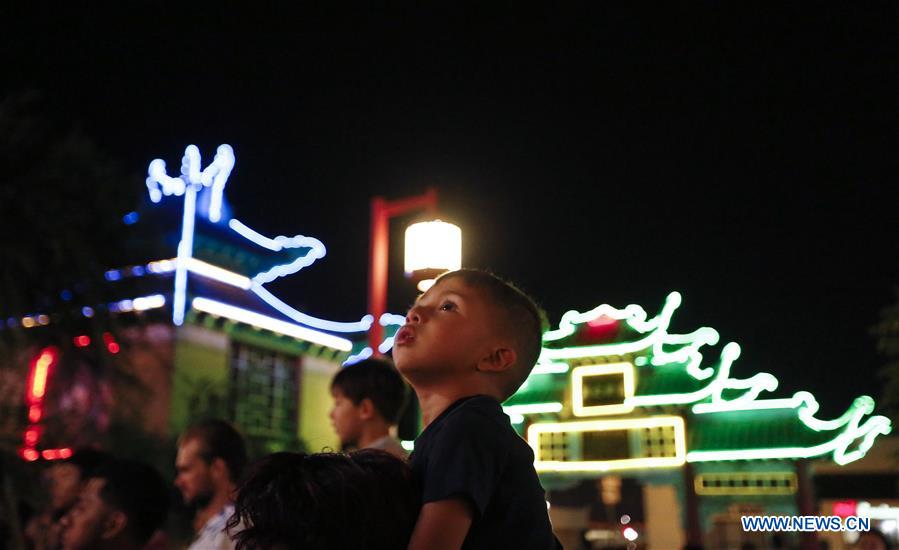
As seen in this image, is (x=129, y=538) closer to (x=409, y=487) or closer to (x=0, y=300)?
(x=409, y=487)

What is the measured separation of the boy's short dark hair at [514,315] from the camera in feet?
6.04

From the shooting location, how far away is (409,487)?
149cm

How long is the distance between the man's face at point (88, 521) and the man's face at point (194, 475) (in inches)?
17.3

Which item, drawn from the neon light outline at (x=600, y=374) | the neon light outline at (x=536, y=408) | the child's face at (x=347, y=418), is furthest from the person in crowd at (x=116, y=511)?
the neon light outline at (x=600, y=374)

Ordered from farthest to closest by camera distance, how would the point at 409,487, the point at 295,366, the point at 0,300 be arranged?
1. the point at 295,366
2. the point at 0,300
3. the point at 409,487

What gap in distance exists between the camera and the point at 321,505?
4.39 feet

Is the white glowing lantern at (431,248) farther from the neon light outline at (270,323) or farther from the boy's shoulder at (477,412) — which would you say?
the neon light outline at (270,323)

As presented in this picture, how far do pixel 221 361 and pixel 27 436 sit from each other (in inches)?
282

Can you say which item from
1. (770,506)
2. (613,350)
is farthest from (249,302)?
(770,506)

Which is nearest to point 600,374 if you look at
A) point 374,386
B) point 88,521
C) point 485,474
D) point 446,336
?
point 374,386

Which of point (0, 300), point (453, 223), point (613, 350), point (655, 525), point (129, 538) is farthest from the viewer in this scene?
point (655, 525)

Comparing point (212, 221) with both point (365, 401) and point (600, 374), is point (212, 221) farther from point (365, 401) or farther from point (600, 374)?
point (365, 401)

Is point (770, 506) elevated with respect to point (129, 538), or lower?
lower

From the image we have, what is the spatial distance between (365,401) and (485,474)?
222 centimetres
